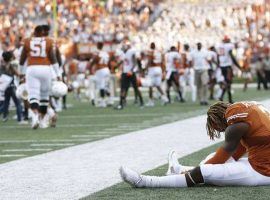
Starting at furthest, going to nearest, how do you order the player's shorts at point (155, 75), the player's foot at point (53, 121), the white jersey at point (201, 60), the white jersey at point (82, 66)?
the white jersey at point (82, 66)
the player's shorts at point (155, 75)
the white jersey at point (201, 60)
the player's foot at point (53, 121)

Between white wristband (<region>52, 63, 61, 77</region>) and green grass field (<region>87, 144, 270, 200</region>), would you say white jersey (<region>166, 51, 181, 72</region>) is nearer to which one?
white wristband (<region>52, 63, 61, 77</region>)

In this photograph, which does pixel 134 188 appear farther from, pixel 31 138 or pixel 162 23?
pixel 162 23

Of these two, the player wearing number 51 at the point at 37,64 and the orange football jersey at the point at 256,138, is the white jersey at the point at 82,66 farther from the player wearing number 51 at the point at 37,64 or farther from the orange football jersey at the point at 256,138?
the orange football jersey at the point at 256,138

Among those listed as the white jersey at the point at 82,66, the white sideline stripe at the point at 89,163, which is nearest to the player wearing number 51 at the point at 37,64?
the white sideline stripe at the point at 89,163

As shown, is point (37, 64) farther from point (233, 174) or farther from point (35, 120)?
point (233, 174)

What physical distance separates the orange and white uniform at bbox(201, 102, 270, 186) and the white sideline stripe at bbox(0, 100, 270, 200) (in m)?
1.07

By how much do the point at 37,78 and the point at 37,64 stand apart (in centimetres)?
24

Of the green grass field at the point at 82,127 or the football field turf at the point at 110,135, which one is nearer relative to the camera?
the football field turf at the point at 110,135

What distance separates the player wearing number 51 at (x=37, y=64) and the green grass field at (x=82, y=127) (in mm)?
596

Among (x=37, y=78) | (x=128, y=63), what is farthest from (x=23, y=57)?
(x=128, y=63)

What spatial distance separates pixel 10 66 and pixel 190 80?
10.3 m

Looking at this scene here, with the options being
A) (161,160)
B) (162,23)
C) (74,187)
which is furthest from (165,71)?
(162,23)

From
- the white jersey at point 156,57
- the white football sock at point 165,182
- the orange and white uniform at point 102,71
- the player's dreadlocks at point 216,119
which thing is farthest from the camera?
the white jersey at point 156,57

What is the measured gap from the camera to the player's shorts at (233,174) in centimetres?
802
